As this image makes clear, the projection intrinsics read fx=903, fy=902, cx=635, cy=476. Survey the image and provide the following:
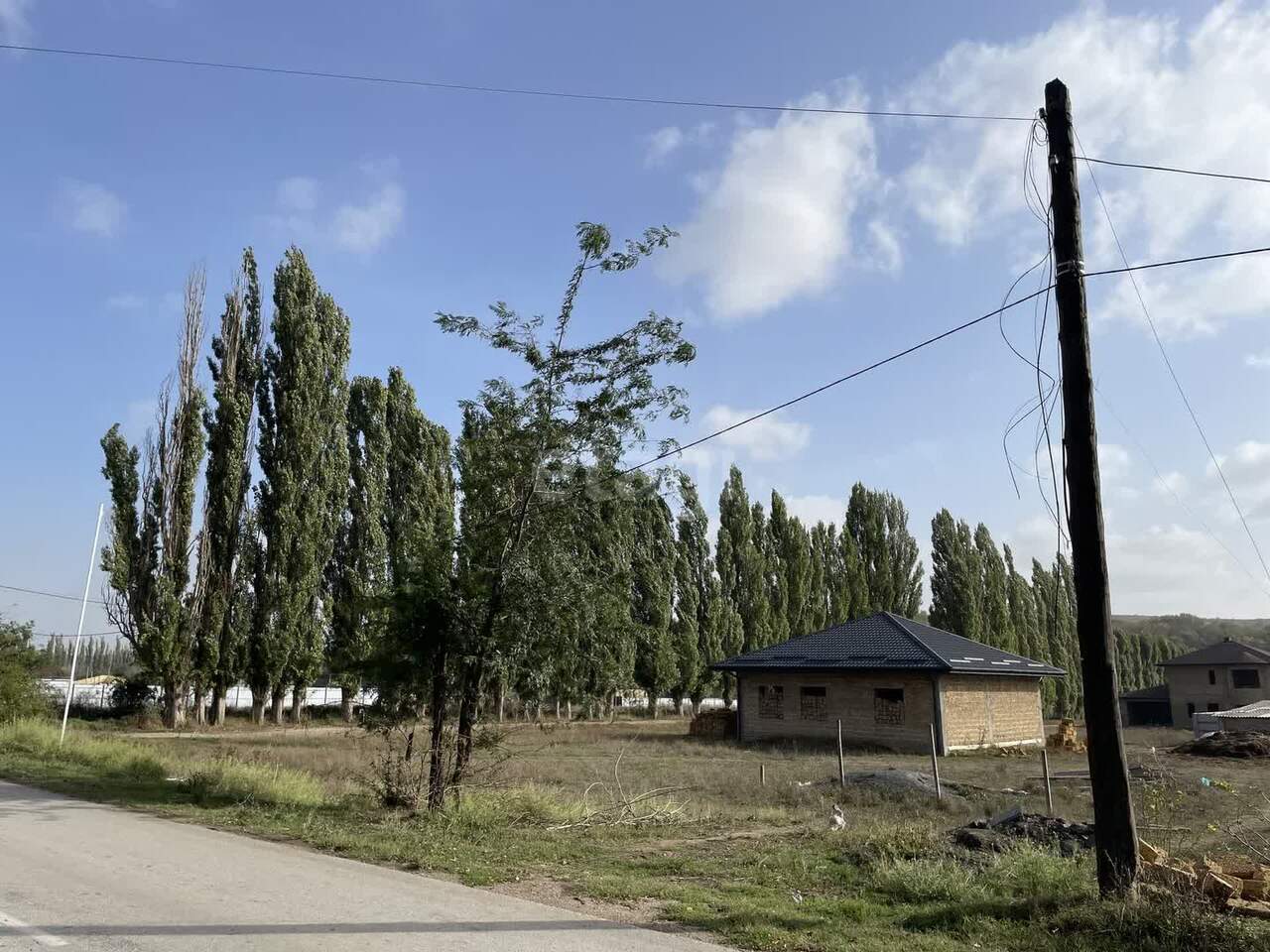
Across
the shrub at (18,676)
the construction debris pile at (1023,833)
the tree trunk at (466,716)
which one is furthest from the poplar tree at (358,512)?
the construction debris pile at (1023,833)

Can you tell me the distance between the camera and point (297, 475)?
127ft

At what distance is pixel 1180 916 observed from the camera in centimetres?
670

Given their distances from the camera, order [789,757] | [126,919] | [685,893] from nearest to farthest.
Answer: [126,919] < [685,893] < [789,757]

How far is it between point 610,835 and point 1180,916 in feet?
23.5

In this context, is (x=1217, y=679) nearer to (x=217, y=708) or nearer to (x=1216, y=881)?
(x=217, y=708)

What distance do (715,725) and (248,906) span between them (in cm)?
3300

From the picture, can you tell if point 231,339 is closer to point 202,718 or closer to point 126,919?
point 202,718

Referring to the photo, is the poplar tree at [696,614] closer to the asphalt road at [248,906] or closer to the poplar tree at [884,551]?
→ the poplar tree at [884,551]

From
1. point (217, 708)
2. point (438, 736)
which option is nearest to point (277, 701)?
point (217, 708)

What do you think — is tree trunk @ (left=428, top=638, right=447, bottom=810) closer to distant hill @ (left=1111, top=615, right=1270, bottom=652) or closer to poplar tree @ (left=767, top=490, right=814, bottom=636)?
poplar tree @ (left=767, top=490, right=814, bottom=636)

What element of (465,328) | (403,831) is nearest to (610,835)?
(403,831)

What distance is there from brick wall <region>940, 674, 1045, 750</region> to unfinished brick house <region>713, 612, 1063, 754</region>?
38 mm

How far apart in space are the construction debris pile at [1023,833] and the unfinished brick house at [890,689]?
62.7 feet

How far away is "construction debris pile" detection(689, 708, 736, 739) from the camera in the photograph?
3797 centimetres
